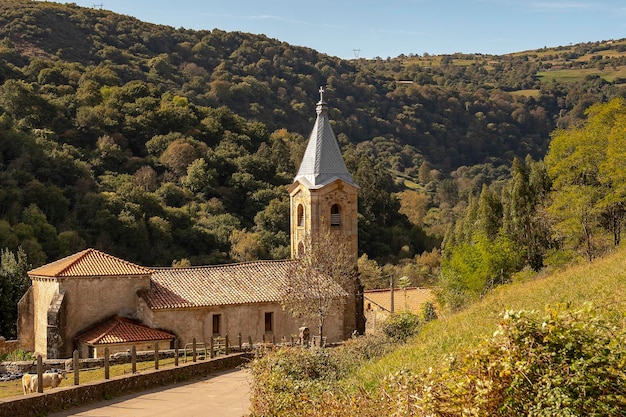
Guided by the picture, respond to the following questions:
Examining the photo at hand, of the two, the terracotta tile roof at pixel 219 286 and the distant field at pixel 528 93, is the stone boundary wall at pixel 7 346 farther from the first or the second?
the distant field at pixel 528 93

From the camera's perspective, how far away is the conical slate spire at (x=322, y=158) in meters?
33.6

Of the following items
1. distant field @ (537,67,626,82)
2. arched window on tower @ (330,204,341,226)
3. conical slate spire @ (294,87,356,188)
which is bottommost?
arched window on tower @ (330,204,341,226)

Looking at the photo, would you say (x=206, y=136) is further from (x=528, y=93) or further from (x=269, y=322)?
(x=528, y=93)

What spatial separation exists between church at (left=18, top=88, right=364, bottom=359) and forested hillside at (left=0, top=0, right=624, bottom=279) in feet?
55.3

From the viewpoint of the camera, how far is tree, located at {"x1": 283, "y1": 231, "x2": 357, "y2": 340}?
3002cm

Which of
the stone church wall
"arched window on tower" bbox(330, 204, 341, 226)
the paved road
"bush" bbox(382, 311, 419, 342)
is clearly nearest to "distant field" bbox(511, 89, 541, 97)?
"arched window on tower" bbox(330, 204, 341, 226)

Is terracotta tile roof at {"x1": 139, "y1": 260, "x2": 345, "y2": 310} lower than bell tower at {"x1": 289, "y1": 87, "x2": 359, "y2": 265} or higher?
lower

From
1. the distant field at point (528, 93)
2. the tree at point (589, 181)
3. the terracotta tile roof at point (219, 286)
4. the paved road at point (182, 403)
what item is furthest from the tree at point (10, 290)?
the distant field at point (528, 93)

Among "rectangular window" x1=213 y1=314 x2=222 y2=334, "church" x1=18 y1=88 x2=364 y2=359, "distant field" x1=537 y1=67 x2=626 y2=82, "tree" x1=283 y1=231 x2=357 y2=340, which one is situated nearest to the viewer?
"church" x1=18 y1=88 x2=364 y2=359

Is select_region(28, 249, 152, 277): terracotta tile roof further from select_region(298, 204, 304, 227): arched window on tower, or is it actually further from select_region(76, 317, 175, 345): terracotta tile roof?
select_region(298, 204, 304, 227): arched window on tower

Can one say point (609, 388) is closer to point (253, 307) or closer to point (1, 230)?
point (253, 307)

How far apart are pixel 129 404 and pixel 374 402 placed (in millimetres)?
10134

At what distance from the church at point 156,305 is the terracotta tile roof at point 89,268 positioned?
4 cm

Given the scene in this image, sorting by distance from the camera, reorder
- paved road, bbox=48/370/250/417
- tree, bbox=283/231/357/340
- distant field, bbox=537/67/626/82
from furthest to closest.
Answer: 1. distant field, bbox=537/67/626/82
2. tree, bbox=283/231/357/340
3. paved road, bbox=48/370/250/417
